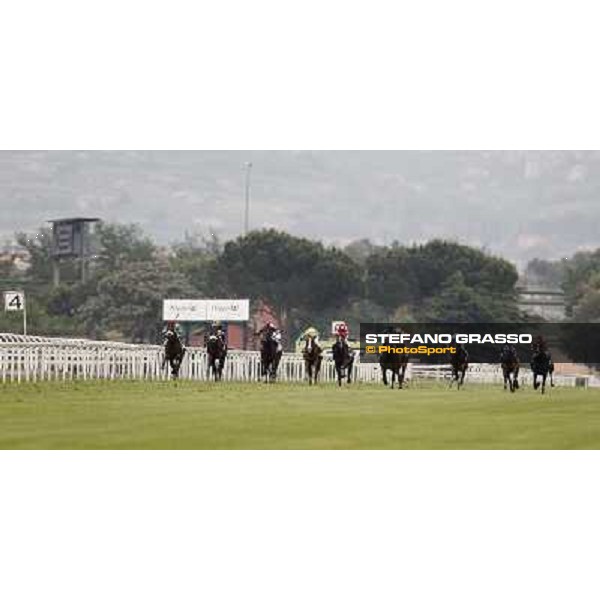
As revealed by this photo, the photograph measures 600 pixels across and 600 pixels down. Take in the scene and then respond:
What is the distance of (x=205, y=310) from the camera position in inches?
1102

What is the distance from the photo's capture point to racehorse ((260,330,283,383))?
92.4 feet

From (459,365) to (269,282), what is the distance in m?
1.80

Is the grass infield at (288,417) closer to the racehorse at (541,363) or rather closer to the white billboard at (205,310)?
the racehorse at (541,363)

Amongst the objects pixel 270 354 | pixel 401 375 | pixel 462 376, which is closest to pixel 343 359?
pixel 401 375

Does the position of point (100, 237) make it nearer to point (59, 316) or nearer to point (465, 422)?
point (59, 316)

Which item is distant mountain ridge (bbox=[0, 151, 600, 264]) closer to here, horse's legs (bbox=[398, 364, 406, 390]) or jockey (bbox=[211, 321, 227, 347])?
jockey (bbox=[211, 321, 227, 347])

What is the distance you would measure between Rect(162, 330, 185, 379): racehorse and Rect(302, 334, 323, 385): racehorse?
1.07 metres

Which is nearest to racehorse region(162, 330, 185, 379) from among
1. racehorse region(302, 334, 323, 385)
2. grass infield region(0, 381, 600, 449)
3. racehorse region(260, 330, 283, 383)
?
grass infield region(0, 381, 600, 449)

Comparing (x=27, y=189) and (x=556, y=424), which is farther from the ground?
(x=27, y=189)

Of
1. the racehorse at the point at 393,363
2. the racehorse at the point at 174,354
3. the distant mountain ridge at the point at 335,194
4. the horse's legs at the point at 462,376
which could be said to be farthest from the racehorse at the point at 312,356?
the horse's legs at the point at 462,376

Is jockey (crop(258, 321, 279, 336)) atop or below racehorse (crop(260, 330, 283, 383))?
atop

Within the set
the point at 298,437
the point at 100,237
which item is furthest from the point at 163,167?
the point at 298,437

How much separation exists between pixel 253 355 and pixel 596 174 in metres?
3.40

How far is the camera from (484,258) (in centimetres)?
2820
